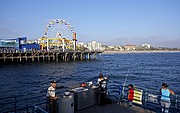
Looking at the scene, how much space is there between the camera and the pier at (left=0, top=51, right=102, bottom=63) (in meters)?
53.1

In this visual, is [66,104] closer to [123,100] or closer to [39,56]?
[123,100]

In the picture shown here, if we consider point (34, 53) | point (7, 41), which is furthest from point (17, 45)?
point (34, 53)

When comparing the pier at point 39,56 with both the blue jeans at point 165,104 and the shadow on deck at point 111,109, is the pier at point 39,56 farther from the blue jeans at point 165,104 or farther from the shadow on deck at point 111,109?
the blue jeans at point 165,104

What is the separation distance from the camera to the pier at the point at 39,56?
2090 inches

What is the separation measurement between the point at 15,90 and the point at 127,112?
1649cm

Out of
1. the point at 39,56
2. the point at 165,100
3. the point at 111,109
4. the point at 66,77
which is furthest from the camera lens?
the point at 39,56

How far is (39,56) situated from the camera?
60.1 m

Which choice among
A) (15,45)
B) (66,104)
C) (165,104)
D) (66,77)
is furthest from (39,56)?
(165,104)

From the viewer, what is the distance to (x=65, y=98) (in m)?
7.03

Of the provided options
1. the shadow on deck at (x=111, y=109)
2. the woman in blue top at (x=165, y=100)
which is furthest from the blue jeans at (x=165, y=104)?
the shadow on deck at (x=111, y=109)

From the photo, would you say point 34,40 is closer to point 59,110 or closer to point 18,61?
point 18,61

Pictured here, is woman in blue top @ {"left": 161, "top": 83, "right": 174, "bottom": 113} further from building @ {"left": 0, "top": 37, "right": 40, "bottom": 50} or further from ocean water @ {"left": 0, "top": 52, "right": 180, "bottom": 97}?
building @ {"left": 0, "top": 37, "right": 40, "bottom": 50}

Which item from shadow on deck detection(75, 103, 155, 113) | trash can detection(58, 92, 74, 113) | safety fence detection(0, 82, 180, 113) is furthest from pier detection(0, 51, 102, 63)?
trash can detection(58, 92, 74, 113)

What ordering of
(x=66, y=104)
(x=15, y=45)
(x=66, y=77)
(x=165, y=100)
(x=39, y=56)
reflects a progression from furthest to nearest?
(x=15, y=45) < (x=39, y=56) < (x=66, y=77) < (x=165, y=100) < (x=66, y=104)
